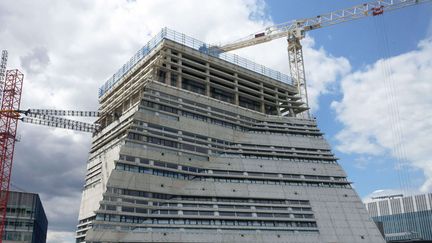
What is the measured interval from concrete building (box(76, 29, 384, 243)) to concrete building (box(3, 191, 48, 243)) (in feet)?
121

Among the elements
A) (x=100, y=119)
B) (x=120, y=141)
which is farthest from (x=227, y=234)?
(x=100, y=119)

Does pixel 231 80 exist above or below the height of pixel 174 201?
above

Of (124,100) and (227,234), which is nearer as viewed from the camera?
(227,234)

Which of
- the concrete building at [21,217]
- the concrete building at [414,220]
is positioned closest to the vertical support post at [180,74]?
the concrete building at [21,217]

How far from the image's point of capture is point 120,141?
74.8 m

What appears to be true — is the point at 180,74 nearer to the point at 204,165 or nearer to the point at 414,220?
the point at 204,165

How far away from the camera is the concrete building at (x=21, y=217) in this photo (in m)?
109

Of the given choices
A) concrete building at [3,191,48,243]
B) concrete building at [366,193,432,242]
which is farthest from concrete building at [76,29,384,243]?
concrete building at [366,193,432,242]

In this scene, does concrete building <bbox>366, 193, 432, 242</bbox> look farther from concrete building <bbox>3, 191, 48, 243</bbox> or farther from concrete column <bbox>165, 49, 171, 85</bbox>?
concrete building <bbox>3, 191, 48, 243</bbox>

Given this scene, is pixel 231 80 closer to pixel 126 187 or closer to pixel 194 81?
pixel 194 81

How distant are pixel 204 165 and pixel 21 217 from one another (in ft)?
201

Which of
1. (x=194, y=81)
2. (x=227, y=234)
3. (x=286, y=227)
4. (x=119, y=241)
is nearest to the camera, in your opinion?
(x=119, y=241)

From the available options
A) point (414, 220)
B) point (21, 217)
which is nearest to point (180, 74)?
point (21, 217)

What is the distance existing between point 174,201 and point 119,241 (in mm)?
11459
